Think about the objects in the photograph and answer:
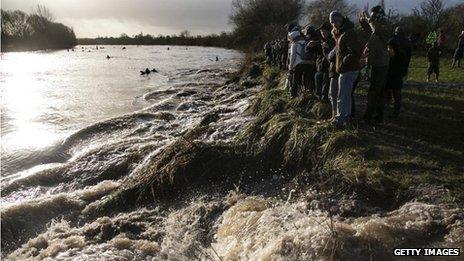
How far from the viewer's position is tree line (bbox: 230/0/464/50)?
122ft

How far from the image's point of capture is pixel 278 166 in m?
7.70

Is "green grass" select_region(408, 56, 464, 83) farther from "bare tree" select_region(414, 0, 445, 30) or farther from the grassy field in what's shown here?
"bare tree" select_region(414, 0, 445, 30)

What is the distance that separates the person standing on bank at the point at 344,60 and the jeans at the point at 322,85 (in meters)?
1.80

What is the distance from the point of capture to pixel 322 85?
10.2 metres

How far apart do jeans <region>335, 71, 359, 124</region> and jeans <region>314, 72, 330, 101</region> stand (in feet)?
6.02

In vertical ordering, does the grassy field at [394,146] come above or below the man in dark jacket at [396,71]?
below

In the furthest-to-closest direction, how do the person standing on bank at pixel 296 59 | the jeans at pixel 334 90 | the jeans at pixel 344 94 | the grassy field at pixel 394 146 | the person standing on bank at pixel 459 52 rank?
the person standing on bank at pixel 459 52, the person standing on bank at pixel 296 59, the jeans at pixel 334 90, the jeans at pixel 344 94, the grassy field at pixel 394 146

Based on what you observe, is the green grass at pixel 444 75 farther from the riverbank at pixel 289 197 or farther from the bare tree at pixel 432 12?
the bare tree at pixel 432 12

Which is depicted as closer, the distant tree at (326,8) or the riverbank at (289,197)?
the riverbank at (289,197)

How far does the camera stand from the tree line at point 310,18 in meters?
37.1

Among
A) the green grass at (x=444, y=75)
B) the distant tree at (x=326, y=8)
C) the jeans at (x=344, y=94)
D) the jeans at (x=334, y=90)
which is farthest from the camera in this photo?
the distant tree at (x=326, y=8)

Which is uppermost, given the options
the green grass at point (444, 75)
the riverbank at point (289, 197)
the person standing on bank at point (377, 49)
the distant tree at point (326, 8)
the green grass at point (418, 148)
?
the distant tree at point (326, 8)

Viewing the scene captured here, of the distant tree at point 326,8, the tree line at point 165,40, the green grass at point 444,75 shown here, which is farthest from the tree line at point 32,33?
the green grass at point 444,75

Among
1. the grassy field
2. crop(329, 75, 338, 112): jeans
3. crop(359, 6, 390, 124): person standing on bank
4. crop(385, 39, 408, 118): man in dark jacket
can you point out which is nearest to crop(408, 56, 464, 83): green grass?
the grassy field
